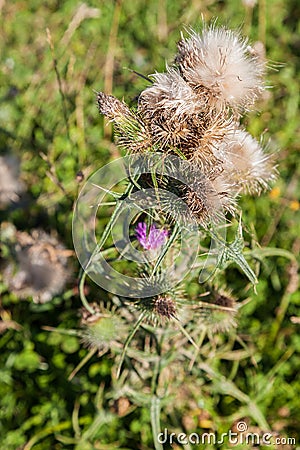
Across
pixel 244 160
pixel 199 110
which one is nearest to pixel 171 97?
pixel 199 110

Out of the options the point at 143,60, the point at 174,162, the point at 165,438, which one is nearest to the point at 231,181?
the point at 174,162

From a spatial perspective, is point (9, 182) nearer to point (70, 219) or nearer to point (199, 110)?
point (70, 219)

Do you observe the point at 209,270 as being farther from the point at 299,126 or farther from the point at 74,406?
the point at 299,126

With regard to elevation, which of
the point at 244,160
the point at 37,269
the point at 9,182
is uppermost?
the point at 244,160

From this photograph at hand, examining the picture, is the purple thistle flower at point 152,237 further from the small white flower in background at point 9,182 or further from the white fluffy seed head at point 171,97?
the small white flower in background at point 9,182

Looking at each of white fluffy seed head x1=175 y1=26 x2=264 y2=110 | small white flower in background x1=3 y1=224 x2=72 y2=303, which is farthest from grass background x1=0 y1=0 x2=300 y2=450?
white fluffy seed head x1=175 y1=26 x2=264 y2=110

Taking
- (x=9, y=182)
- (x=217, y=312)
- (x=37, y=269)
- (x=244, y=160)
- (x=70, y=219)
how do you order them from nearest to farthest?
(x=244, y=160)
(x=217, y=312)
(x=37, y=269)
(x=70, y=219)
(x=9, y=182)

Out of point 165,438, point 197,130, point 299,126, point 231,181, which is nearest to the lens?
point 197,130
